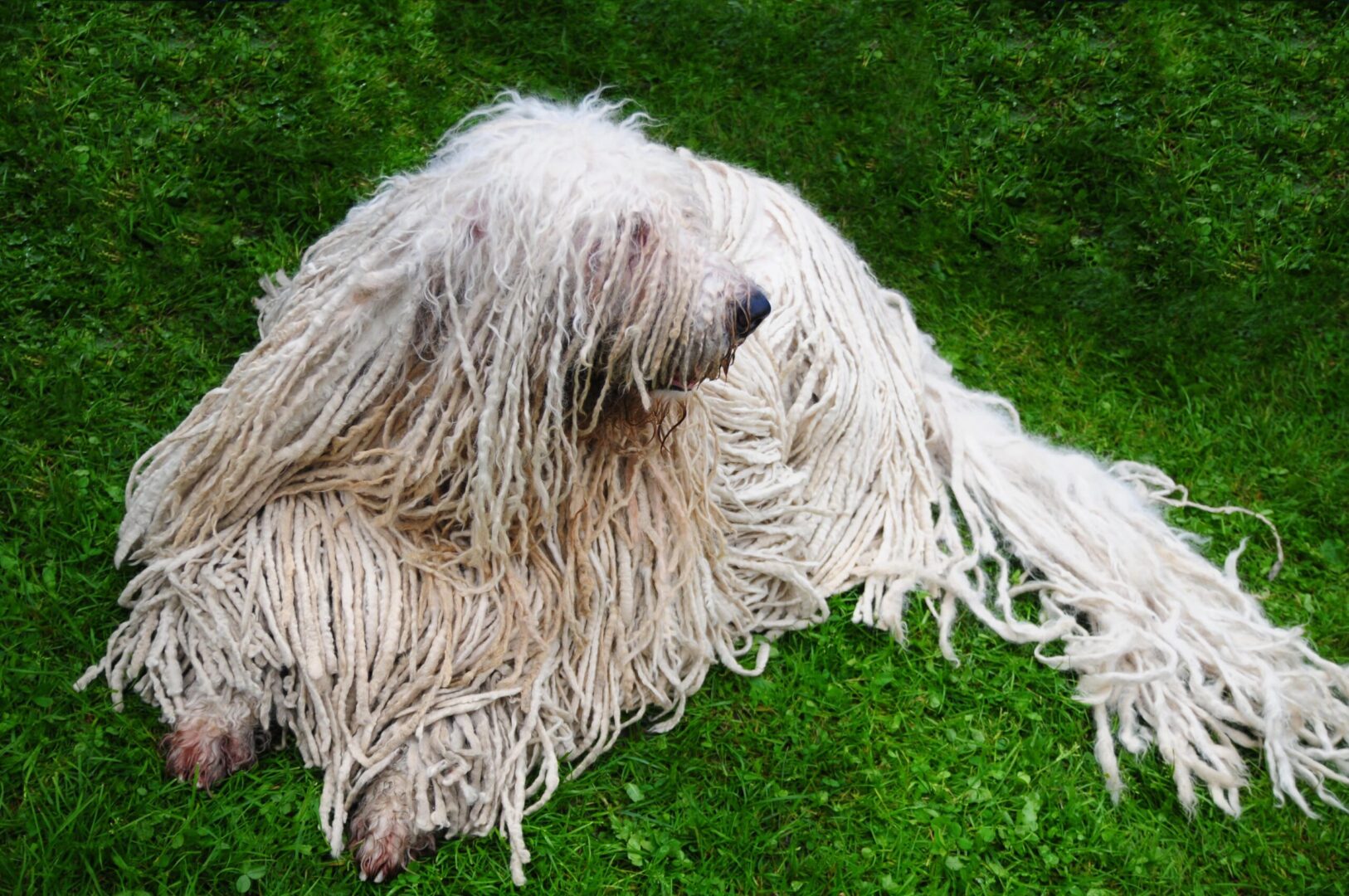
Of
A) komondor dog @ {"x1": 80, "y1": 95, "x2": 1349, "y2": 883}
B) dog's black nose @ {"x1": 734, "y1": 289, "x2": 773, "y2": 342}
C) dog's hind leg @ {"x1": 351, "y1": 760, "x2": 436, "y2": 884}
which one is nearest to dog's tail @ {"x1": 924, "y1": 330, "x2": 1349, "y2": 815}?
komondor dog @ {"x1": 80, "y1": 95, "x2": 1349, "y2": 883}

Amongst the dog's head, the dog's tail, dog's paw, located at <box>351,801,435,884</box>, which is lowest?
dog's paw, located at <box>351,801,435,884</box>

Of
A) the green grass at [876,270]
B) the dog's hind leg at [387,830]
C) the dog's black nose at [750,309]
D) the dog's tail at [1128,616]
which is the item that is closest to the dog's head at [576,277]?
the dog's black nose at [750,309]

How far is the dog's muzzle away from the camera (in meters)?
2.29

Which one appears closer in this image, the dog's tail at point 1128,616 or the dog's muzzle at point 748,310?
the dog's muzzle at point 748,310

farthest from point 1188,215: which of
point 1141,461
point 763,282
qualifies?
point 763,282

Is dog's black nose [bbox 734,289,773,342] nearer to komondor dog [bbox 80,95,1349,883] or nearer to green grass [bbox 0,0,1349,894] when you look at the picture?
komondor dog [bbox 80,95,1349,883]

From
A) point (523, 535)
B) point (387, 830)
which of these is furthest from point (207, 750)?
point (523, 535)

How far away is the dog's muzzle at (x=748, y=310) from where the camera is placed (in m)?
2.29

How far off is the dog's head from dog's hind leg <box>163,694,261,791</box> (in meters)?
0.83

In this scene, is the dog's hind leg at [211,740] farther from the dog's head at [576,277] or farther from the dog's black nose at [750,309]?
the dog's black nose at [750,309]

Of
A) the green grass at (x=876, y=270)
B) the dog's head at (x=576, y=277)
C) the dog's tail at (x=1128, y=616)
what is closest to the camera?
the dog's head at (x=576, y=277)

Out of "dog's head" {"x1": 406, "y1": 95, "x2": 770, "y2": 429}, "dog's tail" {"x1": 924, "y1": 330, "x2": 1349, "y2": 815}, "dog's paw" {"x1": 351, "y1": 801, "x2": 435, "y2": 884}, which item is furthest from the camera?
"dog's tail" {"x1": 924, "y1": 330, "x2": 1349, "y2": 815}

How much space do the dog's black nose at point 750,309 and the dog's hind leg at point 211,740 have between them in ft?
4.00

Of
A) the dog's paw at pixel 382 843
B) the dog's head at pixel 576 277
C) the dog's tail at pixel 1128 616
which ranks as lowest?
the dog's paw at pixel 382 843
